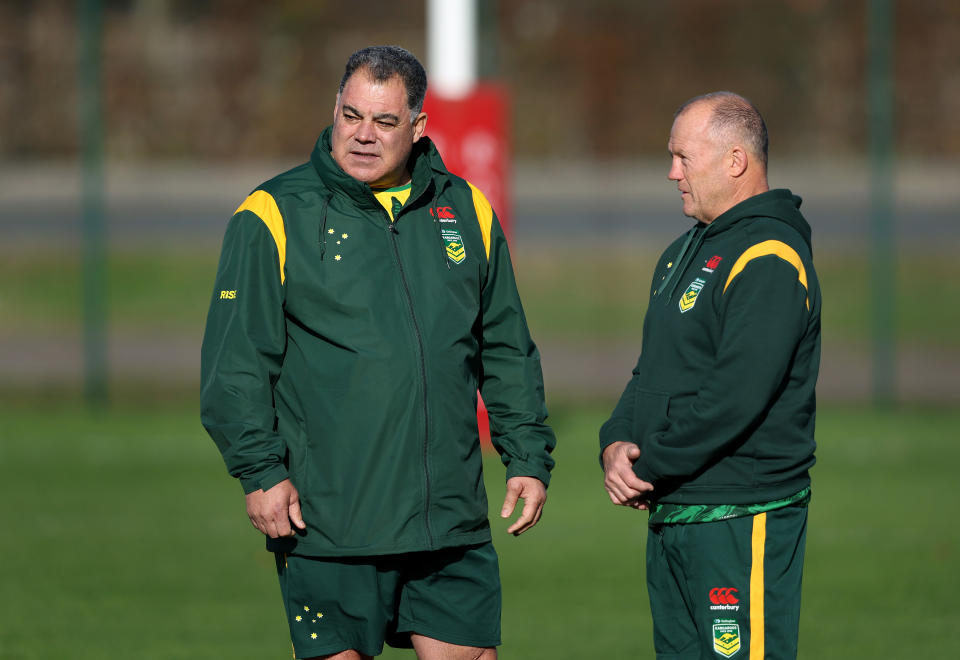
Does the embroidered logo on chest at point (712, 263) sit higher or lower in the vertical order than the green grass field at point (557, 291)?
higher

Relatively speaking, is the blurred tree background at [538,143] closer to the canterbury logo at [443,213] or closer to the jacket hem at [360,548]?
the canterbury logo at [443,213]

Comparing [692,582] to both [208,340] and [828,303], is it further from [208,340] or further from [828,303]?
[828,303]

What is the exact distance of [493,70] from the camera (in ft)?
44.1

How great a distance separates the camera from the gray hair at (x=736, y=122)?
3516 mm

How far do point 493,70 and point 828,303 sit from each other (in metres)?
7.00

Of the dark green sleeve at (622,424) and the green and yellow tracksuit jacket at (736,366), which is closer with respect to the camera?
the green and yellow tracksuit jacket at (736,366)

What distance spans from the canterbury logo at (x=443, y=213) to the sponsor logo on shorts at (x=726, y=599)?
122cm

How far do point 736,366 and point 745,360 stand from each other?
3 cm

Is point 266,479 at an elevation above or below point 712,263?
below

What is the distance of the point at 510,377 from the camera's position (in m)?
3.75

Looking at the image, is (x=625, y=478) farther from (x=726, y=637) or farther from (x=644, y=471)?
(x=726, y=637)

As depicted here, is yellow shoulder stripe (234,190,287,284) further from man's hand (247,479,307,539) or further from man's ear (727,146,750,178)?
man's ear (727,146,750,178)

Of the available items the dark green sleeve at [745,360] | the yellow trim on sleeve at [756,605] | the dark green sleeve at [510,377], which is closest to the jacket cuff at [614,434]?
the dark green sleeve at [510,377]

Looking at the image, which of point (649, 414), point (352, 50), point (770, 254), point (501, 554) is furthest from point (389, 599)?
point (352, 50)
